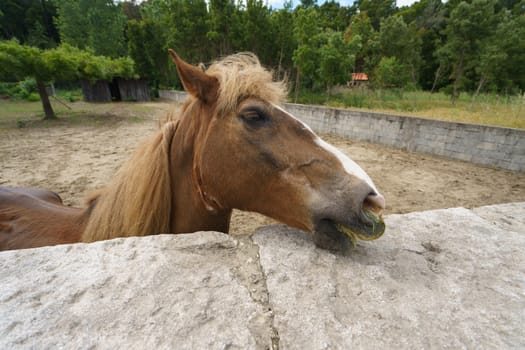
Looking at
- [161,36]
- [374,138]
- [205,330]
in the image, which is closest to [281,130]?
[205,330]

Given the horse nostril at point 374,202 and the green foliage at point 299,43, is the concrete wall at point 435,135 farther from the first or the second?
the green foliage at point 299,43

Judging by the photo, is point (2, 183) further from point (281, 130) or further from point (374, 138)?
point (374, 138)

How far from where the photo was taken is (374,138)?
889 centimetres

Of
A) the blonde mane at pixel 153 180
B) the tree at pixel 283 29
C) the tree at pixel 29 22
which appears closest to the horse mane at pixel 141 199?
the blonde mane at pixel 153 180

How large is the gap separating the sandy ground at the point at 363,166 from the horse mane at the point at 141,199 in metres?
2.43

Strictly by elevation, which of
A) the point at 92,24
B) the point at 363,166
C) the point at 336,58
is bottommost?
the point at 363,166

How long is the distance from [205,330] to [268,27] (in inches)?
831

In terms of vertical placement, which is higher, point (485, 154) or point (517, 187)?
point (485, 154)

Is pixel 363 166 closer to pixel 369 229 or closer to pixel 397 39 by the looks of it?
pixel 369 229

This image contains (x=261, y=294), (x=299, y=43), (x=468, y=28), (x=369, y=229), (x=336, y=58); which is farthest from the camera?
(x=299, y=43)

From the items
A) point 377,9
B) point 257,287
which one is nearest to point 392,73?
point 257,287

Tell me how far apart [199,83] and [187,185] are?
638 mm

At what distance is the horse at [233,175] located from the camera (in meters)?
1.09

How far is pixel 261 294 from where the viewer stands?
83 centimetres
